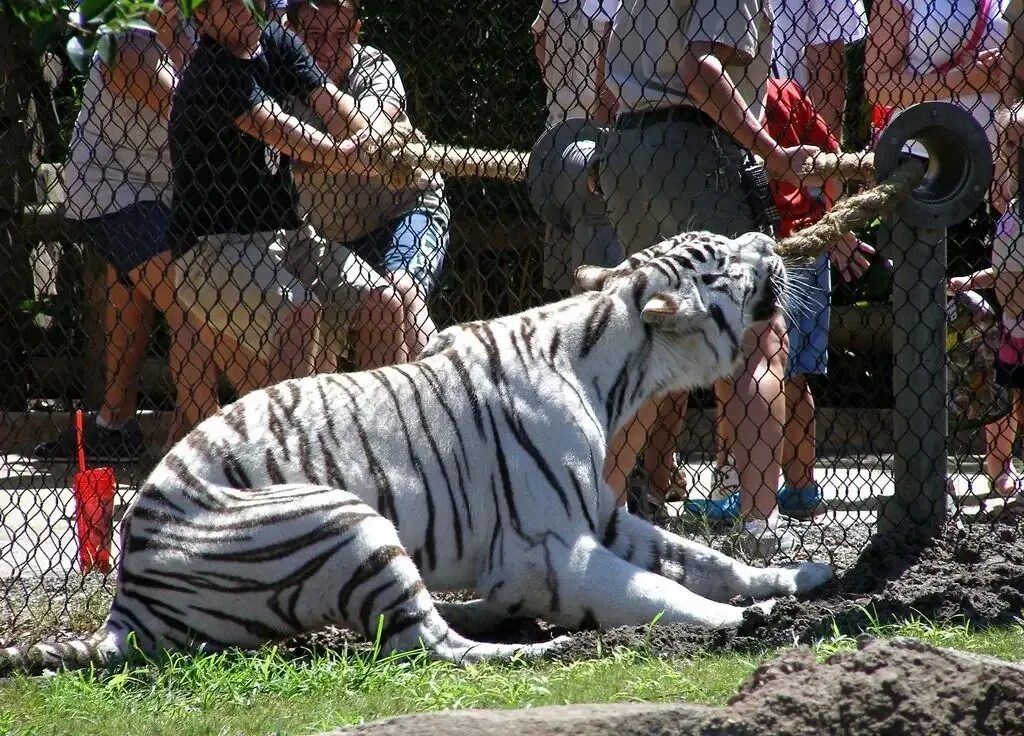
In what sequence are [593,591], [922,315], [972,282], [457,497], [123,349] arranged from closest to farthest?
Result: [593,591] < [457,497] < [922,315] < [972,282] < [123,349]

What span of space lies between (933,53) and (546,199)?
1.67m

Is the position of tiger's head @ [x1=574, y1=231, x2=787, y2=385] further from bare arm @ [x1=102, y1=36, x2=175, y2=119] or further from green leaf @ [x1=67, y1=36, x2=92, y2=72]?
green leaf @ [x1=67, y1=36, x2=92, y2=72]

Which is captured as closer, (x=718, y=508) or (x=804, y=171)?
(x=804, y=171)

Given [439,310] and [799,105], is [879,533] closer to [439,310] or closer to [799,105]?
[799,105]

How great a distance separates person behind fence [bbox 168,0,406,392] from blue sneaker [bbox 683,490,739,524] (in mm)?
1349

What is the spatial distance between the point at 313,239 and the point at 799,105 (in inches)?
79.4

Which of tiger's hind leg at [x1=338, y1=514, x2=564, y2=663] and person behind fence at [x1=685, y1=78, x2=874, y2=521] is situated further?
person behind fence at [x1=685, y1=78, x2=874, y2=521]

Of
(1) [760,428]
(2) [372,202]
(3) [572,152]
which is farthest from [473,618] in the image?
(2) [372,202]

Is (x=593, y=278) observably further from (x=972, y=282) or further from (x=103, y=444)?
(x=103, y=444)

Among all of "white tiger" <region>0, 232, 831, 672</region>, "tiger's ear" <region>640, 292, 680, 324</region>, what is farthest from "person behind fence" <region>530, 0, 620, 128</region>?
"tiger's ear" <region>640, 292, 680, 324</region>

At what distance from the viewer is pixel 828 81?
632 centimetres

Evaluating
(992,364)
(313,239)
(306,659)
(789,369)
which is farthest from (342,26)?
(992,364)

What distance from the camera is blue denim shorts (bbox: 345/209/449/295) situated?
20.3 feet

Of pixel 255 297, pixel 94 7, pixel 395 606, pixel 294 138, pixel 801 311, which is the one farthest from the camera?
pixel 801 311
